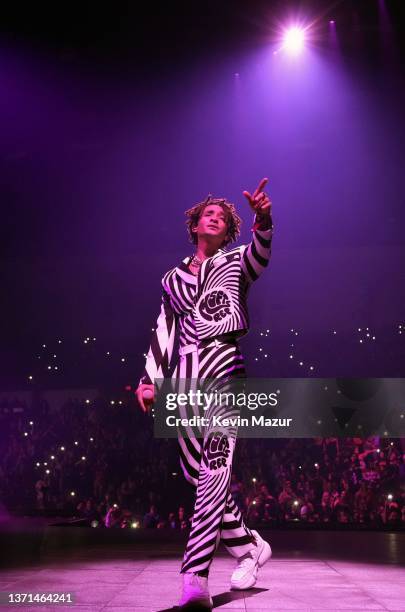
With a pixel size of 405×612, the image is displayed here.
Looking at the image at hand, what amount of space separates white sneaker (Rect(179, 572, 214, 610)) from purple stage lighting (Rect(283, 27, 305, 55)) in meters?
6.71

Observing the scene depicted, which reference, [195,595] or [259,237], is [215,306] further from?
[195,595]

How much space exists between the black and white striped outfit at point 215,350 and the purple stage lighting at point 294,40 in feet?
18.9

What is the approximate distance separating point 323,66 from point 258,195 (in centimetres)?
688

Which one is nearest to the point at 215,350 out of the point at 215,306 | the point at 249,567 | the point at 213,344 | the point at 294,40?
the point at 213,344

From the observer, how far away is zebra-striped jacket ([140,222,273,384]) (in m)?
2.46

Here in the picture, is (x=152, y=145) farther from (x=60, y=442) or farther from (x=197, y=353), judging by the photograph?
(x=197, y=353)

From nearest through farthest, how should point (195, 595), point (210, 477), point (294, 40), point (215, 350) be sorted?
point (195, 595), point (210, 477), point (215, 350), point (294, 40)

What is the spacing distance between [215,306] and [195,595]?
3.21 feet

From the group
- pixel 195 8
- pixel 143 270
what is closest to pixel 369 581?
pixel 195 8

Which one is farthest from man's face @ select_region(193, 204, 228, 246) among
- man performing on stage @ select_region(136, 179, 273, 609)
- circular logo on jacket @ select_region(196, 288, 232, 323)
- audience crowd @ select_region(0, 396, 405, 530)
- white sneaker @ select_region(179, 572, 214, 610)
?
audience crowd @ select_region(0, 396, 405, 530)

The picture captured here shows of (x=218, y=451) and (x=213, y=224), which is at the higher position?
(x=213, y=224)

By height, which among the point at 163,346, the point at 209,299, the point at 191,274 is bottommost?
the point at 163,346

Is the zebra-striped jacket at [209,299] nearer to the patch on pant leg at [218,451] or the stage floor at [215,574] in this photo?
the patch on pant leg at [218,451]

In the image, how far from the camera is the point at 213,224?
2.74 m
